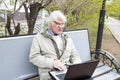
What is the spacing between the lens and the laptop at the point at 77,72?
2492mm

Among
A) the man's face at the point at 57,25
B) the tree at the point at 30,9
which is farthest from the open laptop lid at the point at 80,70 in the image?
the tree at the point at 30,9

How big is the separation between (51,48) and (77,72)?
1.63 feet

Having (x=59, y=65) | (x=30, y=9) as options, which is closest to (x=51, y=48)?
(x=59, y=65)

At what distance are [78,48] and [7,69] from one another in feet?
4.33

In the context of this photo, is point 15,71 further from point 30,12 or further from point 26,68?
point 30,12

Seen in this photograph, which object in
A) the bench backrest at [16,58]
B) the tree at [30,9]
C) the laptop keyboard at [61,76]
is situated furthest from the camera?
the tree at [30,9]

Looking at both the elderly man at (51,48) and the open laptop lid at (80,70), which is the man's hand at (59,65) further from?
the open laptop lid at (80,70)

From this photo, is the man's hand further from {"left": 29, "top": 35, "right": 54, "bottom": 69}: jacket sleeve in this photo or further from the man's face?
the man's face

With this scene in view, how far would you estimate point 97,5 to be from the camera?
15.5ft

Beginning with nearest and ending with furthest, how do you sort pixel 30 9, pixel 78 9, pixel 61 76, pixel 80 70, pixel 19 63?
pixel 80 70 → pixel 61 76 → pixel 19 63 → pixel 30 9 → pixel 78 9

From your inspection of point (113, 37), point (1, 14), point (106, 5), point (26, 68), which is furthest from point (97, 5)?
point (113, 37)

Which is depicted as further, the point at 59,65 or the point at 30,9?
the point at 30,9

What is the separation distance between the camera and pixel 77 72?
257 cm

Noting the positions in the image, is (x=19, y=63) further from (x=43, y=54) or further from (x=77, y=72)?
(x=77, y=72)
